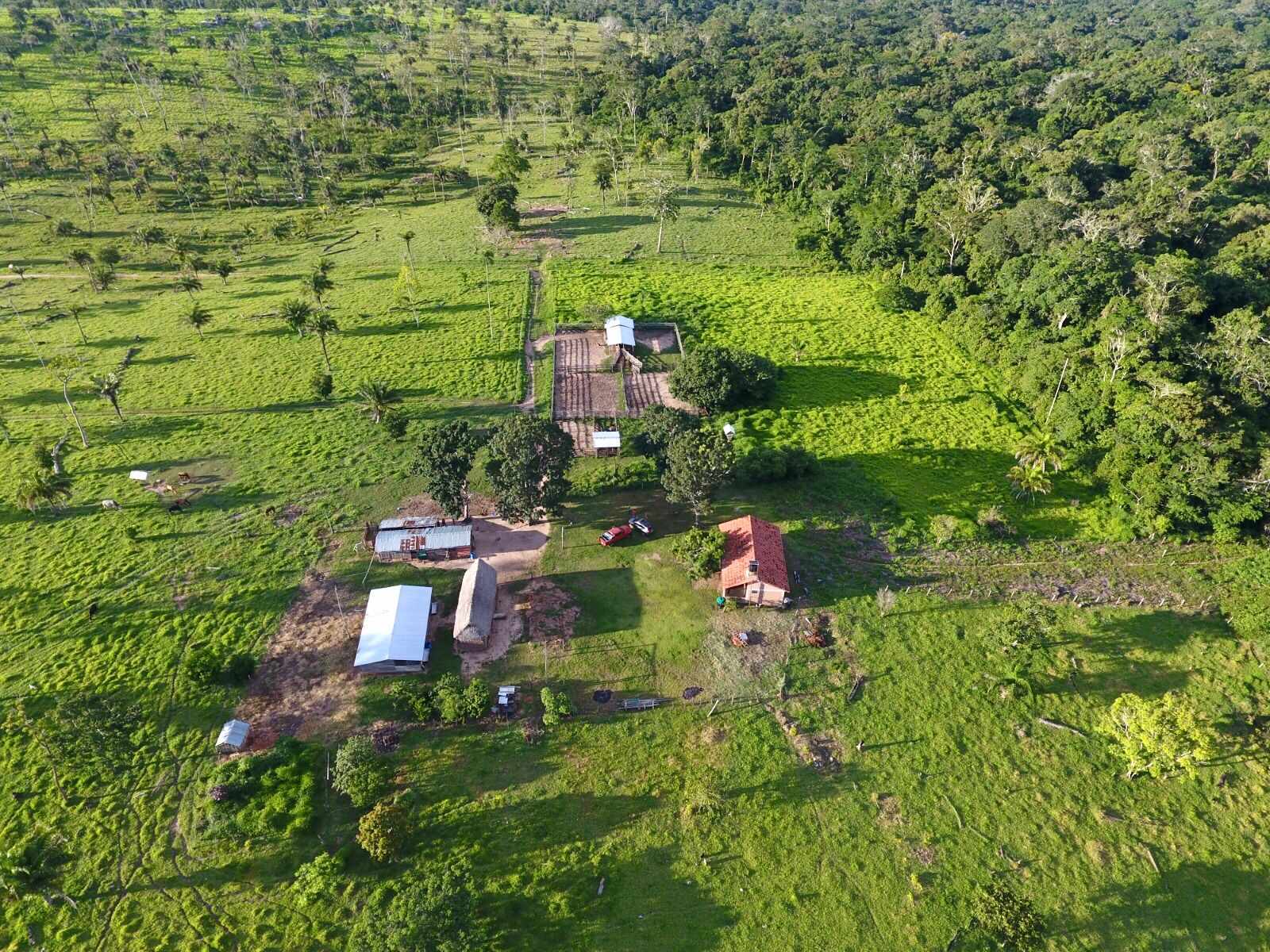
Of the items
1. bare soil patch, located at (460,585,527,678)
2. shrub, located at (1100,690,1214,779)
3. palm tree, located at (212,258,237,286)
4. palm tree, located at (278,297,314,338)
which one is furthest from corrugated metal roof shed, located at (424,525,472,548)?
palm tree, located at (212,258,237,286)

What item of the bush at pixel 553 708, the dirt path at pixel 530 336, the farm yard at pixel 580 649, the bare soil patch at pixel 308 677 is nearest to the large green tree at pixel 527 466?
the farm yard at pixel 580 649

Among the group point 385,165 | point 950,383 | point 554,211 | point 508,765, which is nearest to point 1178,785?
point 508,765

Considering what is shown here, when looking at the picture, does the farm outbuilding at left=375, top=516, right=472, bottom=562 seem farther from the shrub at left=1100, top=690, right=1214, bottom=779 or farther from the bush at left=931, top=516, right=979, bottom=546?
the shrub at left=1100, top=690, right=1214, bottom=779

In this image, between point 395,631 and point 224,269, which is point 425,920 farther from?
point 224,269

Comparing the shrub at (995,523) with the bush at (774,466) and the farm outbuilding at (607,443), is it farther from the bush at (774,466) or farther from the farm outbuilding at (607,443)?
the farm outbuilding at (607,443)

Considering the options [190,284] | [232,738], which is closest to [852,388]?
[232,738]

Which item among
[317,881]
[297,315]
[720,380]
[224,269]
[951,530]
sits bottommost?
[317,881]

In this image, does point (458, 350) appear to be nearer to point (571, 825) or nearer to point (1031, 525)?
point (571, 825)
